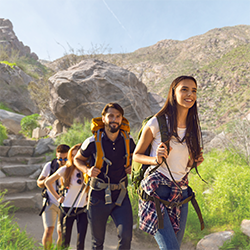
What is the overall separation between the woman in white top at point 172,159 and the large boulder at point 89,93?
8148 millimetres

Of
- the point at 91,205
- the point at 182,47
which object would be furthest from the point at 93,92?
the point at 182,47

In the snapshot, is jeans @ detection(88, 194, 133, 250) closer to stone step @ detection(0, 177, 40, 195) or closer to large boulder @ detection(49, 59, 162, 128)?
stone step @ detection(0, 177, 40, 195)

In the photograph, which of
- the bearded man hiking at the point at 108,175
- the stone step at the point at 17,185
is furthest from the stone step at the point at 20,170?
the bearded man hiking at the point at 108,175

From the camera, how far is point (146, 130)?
1.54 meters

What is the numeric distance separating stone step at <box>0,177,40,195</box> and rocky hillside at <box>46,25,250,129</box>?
9.68 metres

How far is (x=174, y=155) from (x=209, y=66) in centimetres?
3190

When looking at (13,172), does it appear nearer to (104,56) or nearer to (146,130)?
(146,130)

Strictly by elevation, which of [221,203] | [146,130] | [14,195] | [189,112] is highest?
[189,112]

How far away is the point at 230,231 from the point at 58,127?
33.7ft

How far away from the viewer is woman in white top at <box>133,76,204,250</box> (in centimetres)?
137

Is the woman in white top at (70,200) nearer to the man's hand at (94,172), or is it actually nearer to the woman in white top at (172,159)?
the man's hand at (94,172)

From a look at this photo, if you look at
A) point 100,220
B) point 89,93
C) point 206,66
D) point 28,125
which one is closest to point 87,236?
point 100,220

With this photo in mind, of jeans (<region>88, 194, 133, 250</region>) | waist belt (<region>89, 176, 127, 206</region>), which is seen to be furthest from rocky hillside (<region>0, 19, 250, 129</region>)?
jeans (<region>88, 194, 133, 250</region>)

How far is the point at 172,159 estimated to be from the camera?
4.91ft
